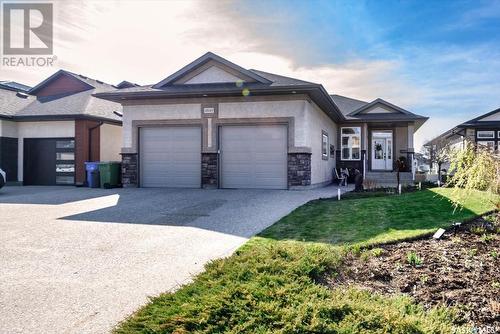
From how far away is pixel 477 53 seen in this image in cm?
1210

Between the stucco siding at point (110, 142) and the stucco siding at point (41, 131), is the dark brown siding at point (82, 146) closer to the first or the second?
the stucco siding at point (41, 131)

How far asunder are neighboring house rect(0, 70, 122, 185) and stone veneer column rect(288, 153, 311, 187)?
10.2 metres

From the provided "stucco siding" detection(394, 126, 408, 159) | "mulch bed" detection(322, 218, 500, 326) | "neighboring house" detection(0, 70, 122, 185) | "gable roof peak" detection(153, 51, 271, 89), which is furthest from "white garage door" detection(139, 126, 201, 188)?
"stucco siding" detection(394, 126, 408, 159)

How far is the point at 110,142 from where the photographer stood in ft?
63.4

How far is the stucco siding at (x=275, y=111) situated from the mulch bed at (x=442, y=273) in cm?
869

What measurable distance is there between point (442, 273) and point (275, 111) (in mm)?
10599

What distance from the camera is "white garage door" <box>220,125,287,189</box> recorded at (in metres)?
14.0

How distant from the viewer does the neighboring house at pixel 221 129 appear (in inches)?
543

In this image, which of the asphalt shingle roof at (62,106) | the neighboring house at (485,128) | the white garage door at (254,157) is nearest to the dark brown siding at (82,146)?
the asphalt shingle roof at (62,106)

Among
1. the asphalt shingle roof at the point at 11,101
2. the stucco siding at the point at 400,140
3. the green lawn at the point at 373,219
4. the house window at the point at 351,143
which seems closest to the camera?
the green lawn at the point at 373,219

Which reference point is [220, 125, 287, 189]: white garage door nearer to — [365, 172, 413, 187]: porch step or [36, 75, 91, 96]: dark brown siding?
[365, 172, 413, 187]: porch step

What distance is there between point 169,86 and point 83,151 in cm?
597

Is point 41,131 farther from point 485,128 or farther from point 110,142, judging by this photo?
point 485,128

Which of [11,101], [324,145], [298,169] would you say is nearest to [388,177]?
[324,145]
